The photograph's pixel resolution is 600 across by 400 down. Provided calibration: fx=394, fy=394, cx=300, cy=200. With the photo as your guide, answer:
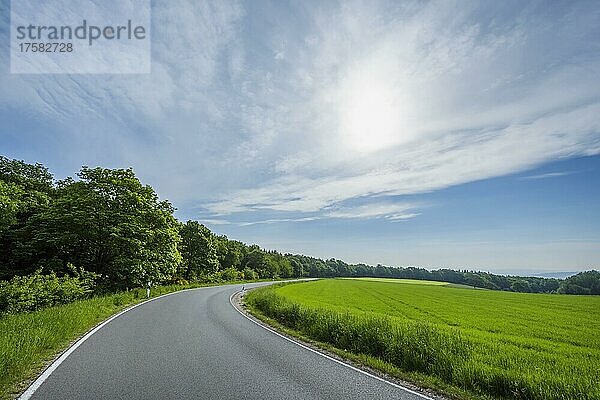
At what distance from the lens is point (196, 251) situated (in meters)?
66.1

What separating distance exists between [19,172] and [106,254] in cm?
1314

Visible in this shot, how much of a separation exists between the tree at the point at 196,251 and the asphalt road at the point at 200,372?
54797 mm

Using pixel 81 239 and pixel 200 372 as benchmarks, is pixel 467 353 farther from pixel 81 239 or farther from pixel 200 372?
pixel 81 239

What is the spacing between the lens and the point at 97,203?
101 feet

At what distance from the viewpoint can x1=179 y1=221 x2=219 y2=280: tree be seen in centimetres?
6531

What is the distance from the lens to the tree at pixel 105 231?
2978 centimetres

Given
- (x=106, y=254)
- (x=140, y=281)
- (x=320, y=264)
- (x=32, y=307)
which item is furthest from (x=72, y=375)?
(x=320, y=264)

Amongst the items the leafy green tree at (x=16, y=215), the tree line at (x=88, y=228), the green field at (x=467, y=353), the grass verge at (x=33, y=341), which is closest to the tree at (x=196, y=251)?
the tree line at (x=88, y=228)

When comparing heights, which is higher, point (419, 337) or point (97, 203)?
point (97, 203)

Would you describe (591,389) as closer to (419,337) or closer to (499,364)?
(499,364)

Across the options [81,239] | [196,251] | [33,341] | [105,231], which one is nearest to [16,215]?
[81,239]

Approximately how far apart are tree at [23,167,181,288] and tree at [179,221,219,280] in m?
32.3

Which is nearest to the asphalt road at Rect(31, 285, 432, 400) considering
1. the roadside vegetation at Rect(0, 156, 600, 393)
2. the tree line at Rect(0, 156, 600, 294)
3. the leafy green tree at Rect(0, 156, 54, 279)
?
the roadside vegetation at Rect(0, 156, 600, 393)

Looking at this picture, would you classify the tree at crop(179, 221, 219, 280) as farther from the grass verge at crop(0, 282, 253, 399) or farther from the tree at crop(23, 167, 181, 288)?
the grass verge at crop(0, 282, 253, 399)
